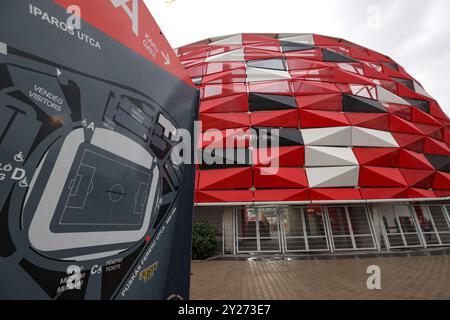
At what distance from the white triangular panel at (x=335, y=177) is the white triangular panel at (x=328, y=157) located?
0.36m

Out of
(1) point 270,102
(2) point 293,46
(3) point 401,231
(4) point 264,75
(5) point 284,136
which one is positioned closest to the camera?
(3) point 401,231

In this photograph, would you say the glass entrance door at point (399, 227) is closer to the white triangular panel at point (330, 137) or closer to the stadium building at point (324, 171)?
the stadium building at point (324, 171)

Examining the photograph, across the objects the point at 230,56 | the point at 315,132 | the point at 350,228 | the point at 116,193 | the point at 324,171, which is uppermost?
the point at 230,56

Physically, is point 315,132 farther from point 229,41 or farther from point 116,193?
point 229,41

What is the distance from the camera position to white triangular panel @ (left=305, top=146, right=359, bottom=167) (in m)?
11.9

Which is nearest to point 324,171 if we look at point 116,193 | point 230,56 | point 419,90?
point 116,193

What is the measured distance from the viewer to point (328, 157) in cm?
1205

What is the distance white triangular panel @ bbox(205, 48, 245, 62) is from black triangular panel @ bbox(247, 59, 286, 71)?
1230mm

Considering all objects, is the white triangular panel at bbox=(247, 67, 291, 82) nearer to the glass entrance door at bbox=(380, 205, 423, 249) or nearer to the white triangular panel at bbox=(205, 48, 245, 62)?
the white triangular panel at bbox=(205, 48, 245, 62)

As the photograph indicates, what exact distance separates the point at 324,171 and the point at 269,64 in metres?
9.82

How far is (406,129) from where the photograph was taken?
1404 centimetres

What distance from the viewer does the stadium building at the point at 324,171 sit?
36.7ft
